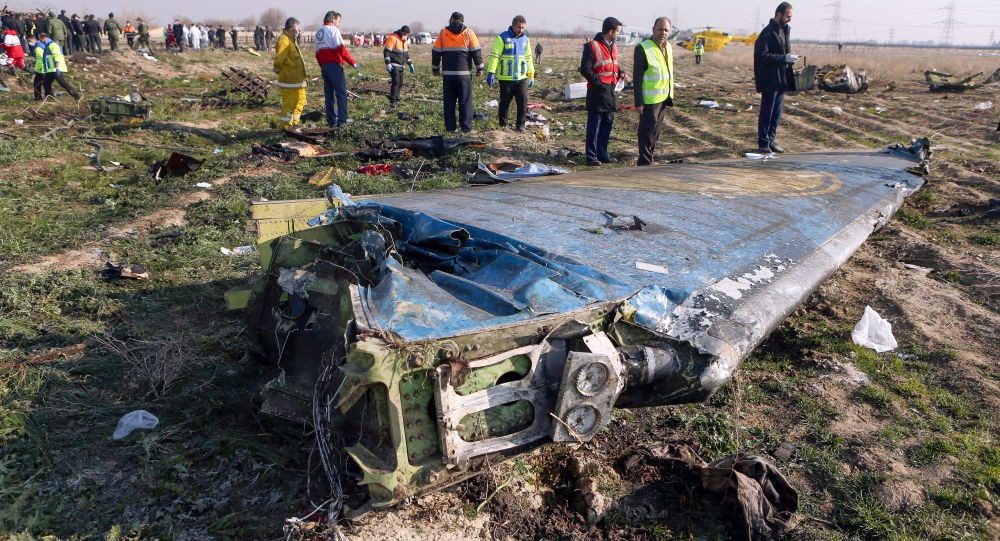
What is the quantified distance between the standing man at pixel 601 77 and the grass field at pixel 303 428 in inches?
116

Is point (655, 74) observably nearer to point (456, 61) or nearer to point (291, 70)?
point (456, 61)

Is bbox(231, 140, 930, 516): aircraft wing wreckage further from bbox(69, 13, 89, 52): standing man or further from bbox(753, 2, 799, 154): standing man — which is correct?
bbox(69, 13, 89, 52): standing man

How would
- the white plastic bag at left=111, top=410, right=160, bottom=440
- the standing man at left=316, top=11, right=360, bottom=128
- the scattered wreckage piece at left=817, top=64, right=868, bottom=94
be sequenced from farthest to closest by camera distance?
the scattered wreckage piece at left=817, top=64, right=868, bottom=94, the standing man at left=316, top=11, right=360, bottom=128, the white plastic bag at left=111, top=410, right=160, bottom=440

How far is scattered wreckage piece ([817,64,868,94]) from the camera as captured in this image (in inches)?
655

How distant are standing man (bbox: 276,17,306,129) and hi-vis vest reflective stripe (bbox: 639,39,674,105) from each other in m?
5.43

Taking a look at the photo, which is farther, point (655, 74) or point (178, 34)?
point (178, 34)

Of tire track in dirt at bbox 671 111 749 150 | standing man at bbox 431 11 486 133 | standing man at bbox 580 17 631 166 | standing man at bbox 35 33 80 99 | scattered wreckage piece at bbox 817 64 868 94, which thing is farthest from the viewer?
scattered wreckage piece at bbox 817 64 868 94

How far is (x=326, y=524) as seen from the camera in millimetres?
2520

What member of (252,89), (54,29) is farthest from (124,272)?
(54,29)

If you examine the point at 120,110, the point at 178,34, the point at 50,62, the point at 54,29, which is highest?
the point at 178,34

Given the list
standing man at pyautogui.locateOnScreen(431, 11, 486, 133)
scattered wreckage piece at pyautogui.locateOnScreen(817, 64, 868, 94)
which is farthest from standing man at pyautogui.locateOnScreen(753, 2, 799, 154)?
scattered wreckage piece at pyautogui.locateOnScreen(817, 64, 868, 94)

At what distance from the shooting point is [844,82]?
16672 millimetres

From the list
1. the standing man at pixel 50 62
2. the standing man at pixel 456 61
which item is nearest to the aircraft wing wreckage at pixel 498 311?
the standing man at pixel 456 61

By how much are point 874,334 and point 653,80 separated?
491cm
